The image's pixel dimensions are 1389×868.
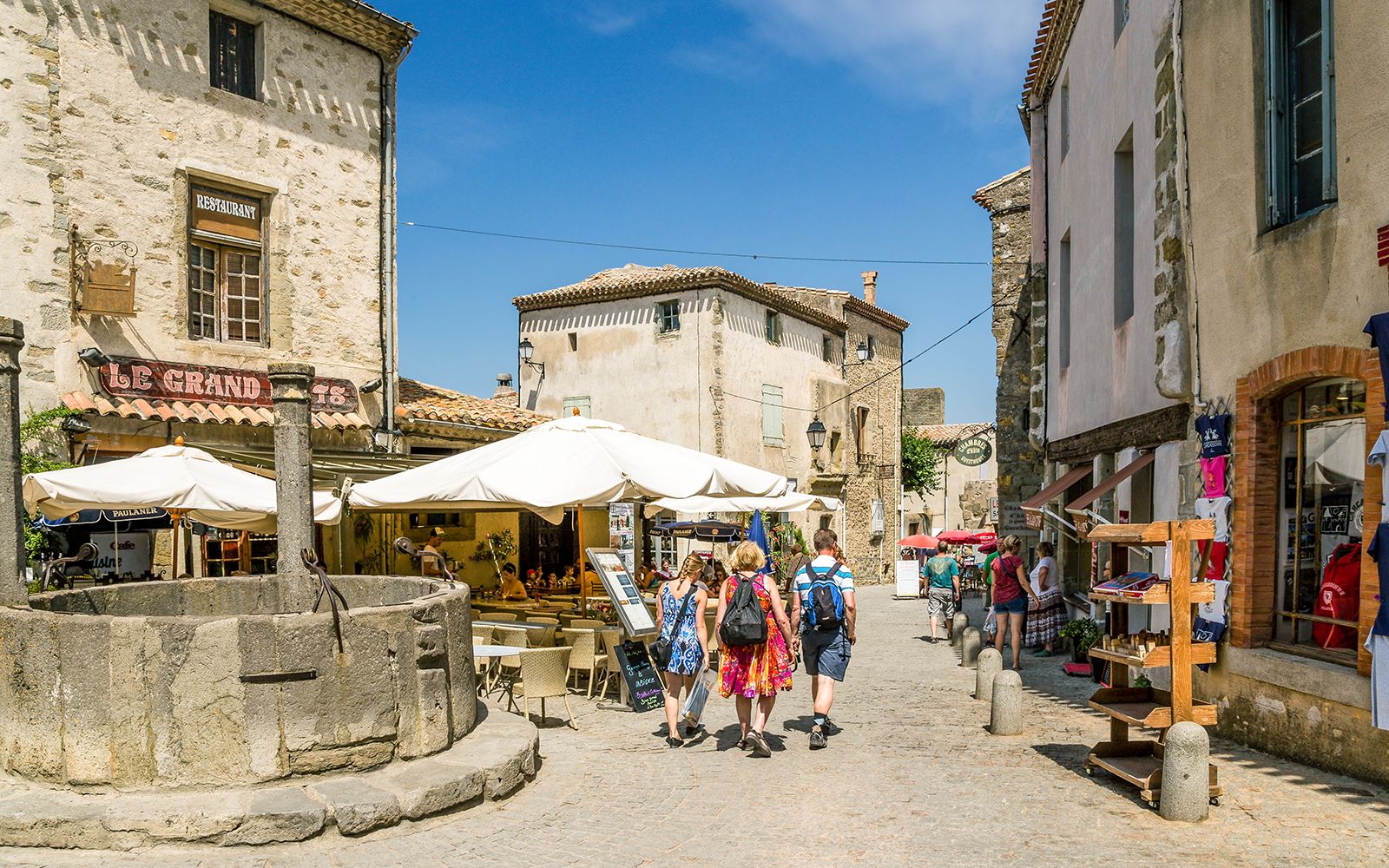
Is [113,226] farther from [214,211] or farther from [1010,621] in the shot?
[1010,621]

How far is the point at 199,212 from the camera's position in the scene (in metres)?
13.9

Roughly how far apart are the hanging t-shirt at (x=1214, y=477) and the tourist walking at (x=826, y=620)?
298 cm

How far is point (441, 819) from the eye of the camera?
5984 mm

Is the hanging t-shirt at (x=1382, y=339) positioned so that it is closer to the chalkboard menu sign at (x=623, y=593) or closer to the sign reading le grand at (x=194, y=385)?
the chalkboard menu sign at (x=623, y=593)

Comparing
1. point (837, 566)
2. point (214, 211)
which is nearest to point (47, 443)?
point (214, 211)

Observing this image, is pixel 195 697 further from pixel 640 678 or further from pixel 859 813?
pixel 640 678

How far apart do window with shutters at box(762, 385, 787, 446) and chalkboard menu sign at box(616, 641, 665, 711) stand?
62.8 feet

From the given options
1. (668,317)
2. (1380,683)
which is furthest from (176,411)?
(668,317)

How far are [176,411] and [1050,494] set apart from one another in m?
11.4

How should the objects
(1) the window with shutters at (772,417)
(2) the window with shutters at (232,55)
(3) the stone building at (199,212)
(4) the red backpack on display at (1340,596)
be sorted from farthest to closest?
1. (1) the window with shutters at (772,417)
2. (2) the window with shutters at (232,55)
3. (3) the stone building at (199,212)
4. (4) the red backpack on display at (1340,596)

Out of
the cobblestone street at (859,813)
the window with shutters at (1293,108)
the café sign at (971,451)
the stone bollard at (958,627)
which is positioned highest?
the window with shutters at (1293,108)

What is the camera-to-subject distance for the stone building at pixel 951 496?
4557 centimetres

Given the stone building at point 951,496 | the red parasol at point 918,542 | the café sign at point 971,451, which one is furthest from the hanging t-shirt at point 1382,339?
the stone building at point 951,496

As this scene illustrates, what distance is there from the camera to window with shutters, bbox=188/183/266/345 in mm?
13852
